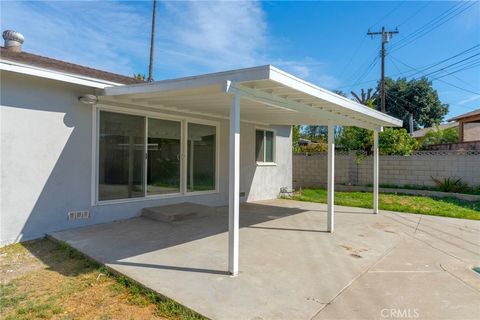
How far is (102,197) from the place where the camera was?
20.8ft

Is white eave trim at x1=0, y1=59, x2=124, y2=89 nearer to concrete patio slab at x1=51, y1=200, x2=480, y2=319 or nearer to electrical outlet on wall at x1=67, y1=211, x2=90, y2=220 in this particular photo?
electrical outlet on wall at x1=67, y1=211, x2=90, y2=220

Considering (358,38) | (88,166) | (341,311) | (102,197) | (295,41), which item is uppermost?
(358,38)

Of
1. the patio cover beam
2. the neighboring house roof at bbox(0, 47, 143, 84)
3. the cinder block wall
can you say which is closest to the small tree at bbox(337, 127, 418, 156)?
the cinder block wall

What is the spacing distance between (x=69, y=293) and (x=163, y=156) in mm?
4326

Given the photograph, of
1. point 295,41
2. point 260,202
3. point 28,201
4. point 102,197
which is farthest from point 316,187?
point 28,201

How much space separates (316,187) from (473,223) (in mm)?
7712

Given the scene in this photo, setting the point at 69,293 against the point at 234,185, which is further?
the point at 234,185

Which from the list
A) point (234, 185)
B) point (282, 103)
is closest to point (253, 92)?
point (282, 103)

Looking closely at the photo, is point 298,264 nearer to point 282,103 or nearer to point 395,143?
point 282,103

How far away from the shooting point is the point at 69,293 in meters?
3.53

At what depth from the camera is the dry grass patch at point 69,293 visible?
3.09m

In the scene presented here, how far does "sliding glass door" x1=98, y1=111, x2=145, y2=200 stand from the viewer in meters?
6.34

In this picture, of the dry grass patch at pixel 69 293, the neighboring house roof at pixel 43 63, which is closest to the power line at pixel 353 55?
the neighboring house roof at pixel 43 63

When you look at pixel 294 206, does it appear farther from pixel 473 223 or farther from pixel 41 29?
pixel 41 29
